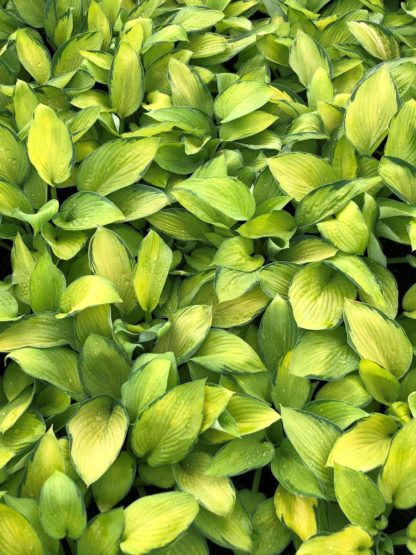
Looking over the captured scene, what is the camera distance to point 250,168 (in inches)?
61.4

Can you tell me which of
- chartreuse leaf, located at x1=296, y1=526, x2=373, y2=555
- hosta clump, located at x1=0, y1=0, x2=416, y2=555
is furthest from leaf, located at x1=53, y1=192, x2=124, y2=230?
chartreuse leaf, located at x1=296, y1=526, x2=373, y2=555

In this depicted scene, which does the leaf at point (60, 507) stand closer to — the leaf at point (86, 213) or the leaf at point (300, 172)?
the leaf at point (86, 213)

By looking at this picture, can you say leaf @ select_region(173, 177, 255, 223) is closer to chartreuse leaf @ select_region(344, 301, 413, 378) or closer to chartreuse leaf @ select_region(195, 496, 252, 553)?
chartreuse leaf @ select_region(344, 301, 413, 378)

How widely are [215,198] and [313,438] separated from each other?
0.51m

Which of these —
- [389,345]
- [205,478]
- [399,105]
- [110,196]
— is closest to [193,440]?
[205,478]

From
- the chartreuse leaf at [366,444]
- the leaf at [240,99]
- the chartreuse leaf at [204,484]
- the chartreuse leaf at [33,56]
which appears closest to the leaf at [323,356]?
the chartreuse leaf at [366,444]

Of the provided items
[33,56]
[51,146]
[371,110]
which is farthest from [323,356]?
[33,56]

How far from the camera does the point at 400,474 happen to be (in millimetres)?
1120

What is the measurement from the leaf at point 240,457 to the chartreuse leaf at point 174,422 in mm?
59

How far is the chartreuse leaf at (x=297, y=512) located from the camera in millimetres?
1126

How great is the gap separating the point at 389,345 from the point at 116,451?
1.67 ft

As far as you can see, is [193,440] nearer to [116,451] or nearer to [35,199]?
[116,451]

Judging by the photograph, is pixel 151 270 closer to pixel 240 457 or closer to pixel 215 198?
pixel 215 198

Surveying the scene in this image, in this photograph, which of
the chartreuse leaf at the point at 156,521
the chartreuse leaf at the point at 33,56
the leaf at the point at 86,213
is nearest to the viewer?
the chartreuse leaf at the point at 156,521
